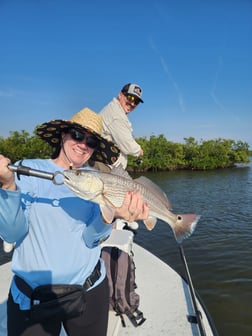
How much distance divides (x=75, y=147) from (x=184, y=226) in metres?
1.62

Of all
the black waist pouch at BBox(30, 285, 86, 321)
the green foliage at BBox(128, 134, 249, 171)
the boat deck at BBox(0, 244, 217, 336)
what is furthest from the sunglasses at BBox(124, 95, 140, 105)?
the green foliage at BBox(128, 134, 249, 171)

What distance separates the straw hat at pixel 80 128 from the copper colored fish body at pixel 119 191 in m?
0.31

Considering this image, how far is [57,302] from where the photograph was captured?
2.17 metres

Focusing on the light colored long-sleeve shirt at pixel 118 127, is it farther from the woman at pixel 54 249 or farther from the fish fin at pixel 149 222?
the woman at pixel 54 249

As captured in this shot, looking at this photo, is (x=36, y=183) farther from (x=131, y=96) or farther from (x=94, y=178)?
(x=131, y=96)

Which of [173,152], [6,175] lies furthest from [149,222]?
[173,152]

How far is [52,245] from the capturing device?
2148 millimetres

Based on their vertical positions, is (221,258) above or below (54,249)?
below

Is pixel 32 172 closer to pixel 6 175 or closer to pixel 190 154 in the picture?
pixel 6 175

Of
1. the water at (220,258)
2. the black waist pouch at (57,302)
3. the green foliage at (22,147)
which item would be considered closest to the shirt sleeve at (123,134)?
the black waist pouch at (57,302)

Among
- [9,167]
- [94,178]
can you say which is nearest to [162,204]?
[94,178]

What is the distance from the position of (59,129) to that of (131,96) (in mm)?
2597

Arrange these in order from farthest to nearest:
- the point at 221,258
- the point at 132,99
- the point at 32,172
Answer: the point at 221,258 < the point at 132,99 < the point at 32,172

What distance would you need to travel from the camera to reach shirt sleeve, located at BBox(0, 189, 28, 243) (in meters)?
1.89
